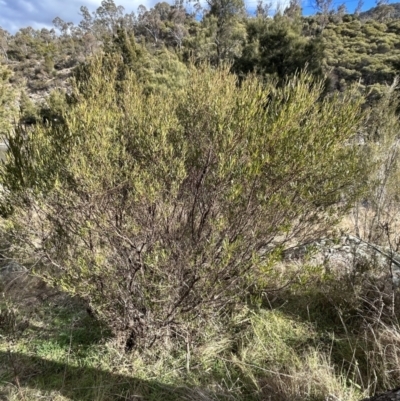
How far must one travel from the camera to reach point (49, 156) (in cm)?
222

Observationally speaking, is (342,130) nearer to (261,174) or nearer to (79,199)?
(261,174)

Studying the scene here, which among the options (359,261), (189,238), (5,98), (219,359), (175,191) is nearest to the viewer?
(175,191)

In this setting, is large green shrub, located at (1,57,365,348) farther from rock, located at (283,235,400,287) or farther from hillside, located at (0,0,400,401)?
rock, located at (283,235,400,287)

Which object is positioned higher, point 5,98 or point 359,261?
point 5,98

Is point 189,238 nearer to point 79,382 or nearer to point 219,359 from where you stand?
point 219,359

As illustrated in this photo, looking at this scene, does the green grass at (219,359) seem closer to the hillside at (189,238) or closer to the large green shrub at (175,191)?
the hillside at (189,238)

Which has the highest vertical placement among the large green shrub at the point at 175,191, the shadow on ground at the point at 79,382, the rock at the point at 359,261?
the large green shrub at the point at 175,191

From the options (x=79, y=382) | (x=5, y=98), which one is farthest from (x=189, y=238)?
(x=5, y=98)

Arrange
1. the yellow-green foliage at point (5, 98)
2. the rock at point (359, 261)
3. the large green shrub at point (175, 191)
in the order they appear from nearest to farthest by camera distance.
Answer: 1. the large green shrub at point (175, 191)
2. the rock at point (359, 261)
3. the yellow-green foliage at point (5, 98)

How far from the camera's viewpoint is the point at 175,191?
2133 mm

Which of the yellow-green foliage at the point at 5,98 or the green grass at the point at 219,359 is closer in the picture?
the green grass at the point at 219,359

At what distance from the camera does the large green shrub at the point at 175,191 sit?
2074 mm

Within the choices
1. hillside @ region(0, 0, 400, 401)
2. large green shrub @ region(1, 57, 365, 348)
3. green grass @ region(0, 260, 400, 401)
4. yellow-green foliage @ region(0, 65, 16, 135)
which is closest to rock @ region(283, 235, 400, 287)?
hillside @ region(0, 0, 400, 401)

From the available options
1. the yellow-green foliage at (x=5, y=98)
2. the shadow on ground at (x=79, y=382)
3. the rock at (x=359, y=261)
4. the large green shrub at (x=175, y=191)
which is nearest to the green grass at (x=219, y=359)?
the shadow on ground at (x=79, y=382)
